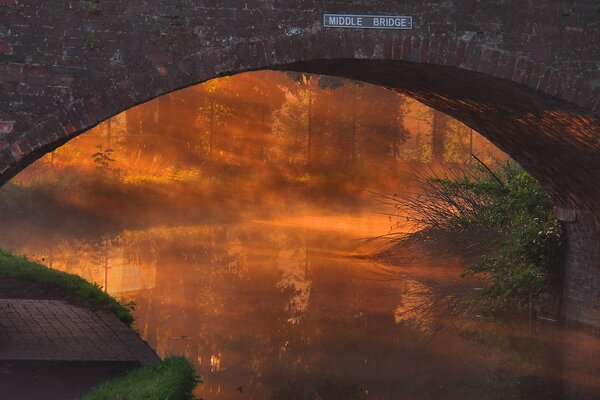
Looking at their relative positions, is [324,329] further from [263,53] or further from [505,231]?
[263,53]

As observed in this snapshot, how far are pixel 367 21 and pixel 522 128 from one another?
2.83 metres

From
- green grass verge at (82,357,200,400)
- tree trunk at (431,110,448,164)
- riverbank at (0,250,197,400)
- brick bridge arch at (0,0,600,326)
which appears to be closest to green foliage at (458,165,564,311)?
brick bridge arch at (0,0,600,326)

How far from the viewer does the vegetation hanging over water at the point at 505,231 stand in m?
13.2

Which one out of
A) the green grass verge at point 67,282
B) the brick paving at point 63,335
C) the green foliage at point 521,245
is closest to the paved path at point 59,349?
the brick paving at point 63,335

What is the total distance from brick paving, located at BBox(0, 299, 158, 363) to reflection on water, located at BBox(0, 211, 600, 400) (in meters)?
0.66

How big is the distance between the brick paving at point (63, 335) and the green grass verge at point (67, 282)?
26cm

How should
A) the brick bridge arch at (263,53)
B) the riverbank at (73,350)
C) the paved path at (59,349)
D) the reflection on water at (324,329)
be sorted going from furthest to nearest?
the reflection on water at (324,329)
the brick bridge arch at (263,53)
the paved path at (59,349)
the riverbank at (73,350)

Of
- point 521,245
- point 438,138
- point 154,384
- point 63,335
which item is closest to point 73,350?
point 63,335

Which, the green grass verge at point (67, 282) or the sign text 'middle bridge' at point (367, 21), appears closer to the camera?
the sign text 'middle bridge' at point (367, 21)

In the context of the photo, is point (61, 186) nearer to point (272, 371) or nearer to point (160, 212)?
point (160, 212)

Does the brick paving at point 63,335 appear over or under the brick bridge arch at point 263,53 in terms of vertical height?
under

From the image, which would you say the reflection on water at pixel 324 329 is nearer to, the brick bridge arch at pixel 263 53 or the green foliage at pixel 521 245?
the green foliage at pixel 521 245

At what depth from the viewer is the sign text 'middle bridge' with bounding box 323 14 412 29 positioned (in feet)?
28.0

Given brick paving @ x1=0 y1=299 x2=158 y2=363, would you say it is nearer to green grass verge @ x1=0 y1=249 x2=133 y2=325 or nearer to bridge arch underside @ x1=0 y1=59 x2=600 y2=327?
green grass verge @ x1=0 y1=249 x2=133 y2=325
